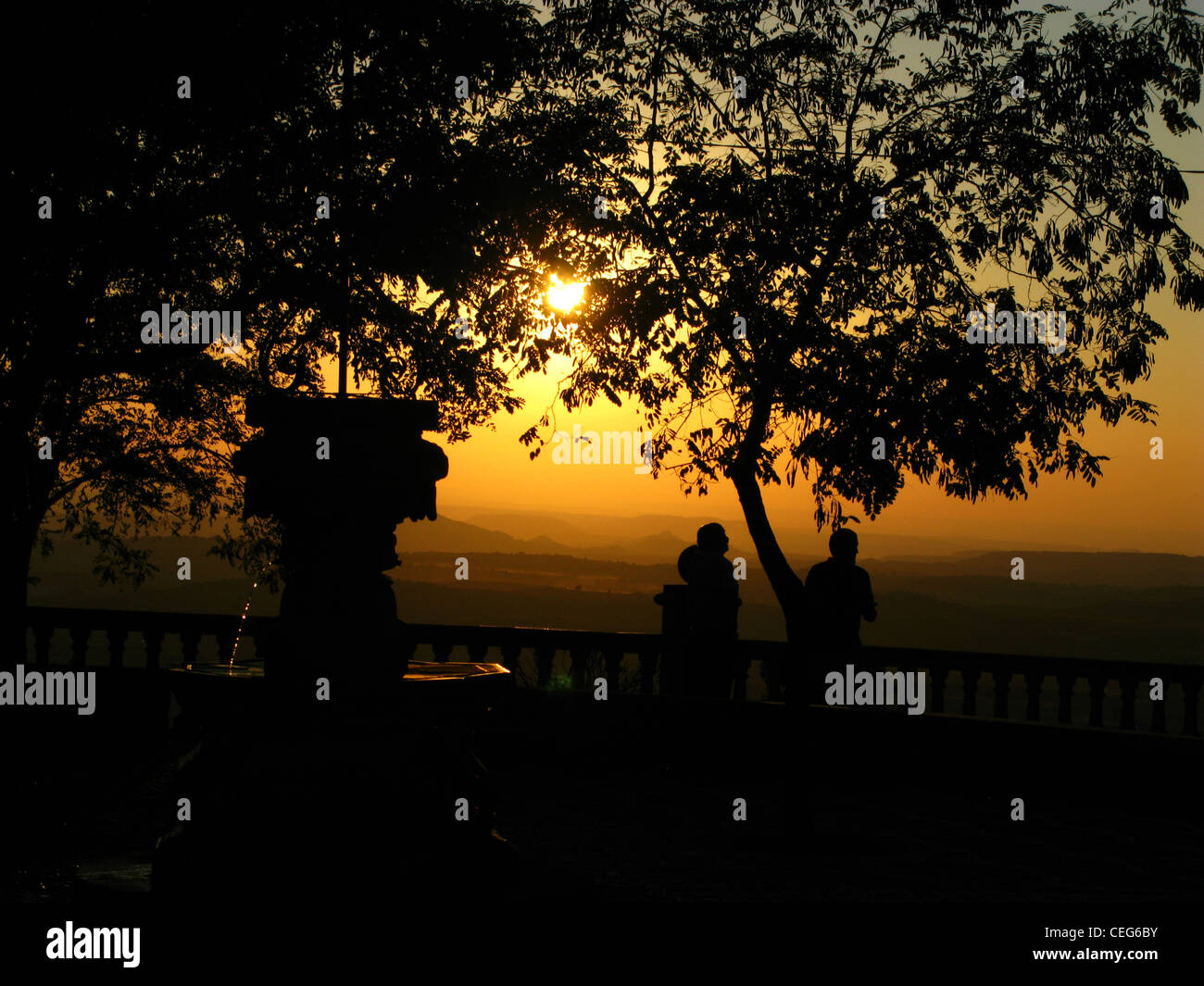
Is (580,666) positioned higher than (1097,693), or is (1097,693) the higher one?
(580,666)

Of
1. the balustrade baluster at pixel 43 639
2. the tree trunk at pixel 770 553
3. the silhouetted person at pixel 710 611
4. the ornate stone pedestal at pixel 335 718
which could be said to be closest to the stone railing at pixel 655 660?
the balustrade baluster at pixel 43 639

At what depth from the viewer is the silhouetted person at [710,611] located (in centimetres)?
1366

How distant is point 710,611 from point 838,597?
1.82 meters

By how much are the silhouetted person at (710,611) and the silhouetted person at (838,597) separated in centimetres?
132

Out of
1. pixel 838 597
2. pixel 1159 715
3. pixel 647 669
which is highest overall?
pixel 838 597

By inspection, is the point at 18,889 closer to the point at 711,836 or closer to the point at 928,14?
the point at 711,836

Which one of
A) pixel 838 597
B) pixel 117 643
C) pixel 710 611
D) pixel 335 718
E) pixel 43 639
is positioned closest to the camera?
pixel 335 718

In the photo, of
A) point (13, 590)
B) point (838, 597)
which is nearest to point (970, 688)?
point (838, 597)

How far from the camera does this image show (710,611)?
13.7 metres

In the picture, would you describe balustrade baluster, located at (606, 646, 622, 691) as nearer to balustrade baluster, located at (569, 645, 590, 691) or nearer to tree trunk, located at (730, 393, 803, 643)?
balustrade baluster, located at (569, 645, 590, 691)

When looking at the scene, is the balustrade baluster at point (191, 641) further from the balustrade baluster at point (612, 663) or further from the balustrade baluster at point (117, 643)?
the balustrade baluster at point (612, 663)

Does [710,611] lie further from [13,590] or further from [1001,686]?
[13,590]

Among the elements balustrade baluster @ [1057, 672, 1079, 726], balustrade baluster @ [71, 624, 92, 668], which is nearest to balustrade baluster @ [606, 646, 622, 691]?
balustrade baluster @ [1057, 672, 1079, 726]
